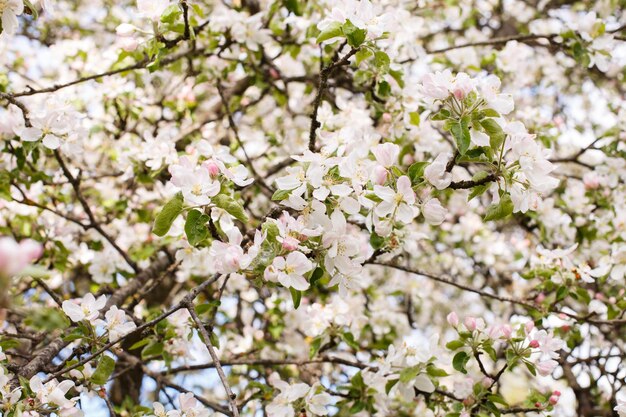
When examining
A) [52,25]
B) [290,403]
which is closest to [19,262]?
[290,403]

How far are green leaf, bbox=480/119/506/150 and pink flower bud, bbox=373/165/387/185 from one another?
279 millimetres

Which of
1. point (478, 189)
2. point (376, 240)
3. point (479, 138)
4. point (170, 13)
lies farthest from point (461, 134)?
point (170, 13)

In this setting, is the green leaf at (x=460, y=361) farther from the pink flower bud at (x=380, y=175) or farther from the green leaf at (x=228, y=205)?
the green leaf at (x=228, y=205)

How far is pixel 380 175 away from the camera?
1.44 m

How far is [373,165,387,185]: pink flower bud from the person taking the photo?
1.44 metres

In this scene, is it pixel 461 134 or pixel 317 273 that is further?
pixel 317 273

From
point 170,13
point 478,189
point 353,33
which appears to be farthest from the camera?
point 170,13

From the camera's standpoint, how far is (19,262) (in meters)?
0.76

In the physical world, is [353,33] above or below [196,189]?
above

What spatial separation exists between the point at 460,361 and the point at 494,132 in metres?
Answer: 0.78

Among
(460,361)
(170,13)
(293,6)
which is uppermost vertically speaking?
(293,6)

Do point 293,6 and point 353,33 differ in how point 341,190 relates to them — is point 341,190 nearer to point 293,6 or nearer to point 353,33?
point 353,33

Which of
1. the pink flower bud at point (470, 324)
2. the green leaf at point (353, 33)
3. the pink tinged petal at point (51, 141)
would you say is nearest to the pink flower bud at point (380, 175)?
the green leaf at point (353, 33)

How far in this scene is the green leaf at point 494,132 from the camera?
1.43 meters
